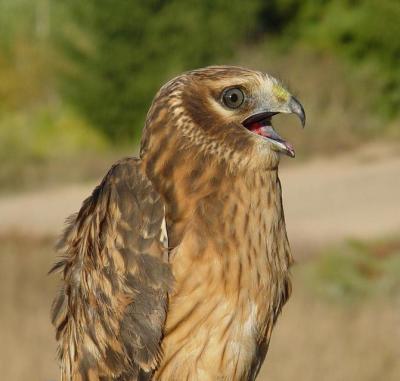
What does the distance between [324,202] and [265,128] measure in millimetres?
16006

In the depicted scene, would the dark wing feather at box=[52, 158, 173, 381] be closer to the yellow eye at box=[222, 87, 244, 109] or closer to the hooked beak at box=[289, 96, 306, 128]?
the yellow eye at box=[222, 87, 244, 109]

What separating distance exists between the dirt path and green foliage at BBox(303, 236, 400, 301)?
4.58ft

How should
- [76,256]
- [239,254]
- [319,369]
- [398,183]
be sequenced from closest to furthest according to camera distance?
[239,254]
[76,256]
[319,369]
[398,183]

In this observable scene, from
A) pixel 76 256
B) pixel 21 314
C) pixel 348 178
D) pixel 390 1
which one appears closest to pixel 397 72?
pixel 390 1

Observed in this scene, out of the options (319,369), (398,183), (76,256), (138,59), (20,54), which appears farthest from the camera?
(20,54)

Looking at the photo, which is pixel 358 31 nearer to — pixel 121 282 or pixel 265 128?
pixel 265 128

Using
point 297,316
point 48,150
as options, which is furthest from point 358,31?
point 297,316

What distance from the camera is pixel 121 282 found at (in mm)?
3955

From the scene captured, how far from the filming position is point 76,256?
4.16m

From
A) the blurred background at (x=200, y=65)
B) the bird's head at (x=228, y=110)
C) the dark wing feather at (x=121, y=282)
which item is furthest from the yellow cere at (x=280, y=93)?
the blurred background at (x=200, y=65)

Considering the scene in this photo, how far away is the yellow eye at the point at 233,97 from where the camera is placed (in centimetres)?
378

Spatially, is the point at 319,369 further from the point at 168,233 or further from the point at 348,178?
the point at 348,178

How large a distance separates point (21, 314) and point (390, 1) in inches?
709

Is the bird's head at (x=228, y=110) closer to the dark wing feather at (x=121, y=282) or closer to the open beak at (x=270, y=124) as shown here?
the open beak at (x=270, y=124)
